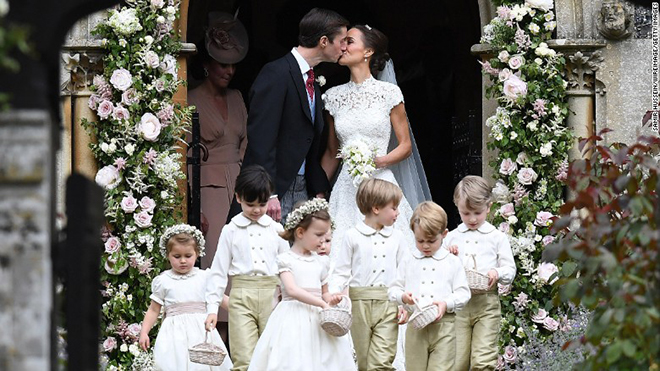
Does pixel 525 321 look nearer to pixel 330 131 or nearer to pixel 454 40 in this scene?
pixel 330 131

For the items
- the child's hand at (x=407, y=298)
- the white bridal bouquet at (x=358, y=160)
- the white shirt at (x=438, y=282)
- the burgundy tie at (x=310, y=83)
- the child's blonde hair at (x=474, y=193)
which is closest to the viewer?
the child's hand at (x=407, y=298)

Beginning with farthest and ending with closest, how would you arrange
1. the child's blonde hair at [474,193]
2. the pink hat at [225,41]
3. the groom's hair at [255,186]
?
1. the pink hat at [225,41]
2. the child's blonde hair at [474,193]
3. the groom's hair at [255,186]

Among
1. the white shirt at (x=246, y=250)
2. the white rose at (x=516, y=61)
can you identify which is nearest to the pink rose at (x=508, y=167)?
the white rose at (x=516, y=61)

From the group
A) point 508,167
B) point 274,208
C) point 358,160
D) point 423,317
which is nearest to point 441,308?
point 423,317

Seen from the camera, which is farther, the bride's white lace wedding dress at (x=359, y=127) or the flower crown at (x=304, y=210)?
the bride's white lace wedding dress at (x=359, y=127)

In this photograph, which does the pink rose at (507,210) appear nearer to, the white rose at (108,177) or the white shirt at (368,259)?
the white shirt at (368,259)

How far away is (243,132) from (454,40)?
2.43 metres

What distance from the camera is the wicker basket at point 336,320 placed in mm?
6848

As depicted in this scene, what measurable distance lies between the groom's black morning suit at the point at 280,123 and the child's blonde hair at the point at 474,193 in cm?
115

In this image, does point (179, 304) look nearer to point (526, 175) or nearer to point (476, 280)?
point (476, 280)

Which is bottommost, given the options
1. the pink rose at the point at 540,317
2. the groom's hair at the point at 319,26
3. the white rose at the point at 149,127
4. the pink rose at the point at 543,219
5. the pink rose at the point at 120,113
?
the pink rose at the point at 540,317

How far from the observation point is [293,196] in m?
8.50

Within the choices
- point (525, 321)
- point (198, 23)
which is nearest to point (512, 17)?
point (525, 321)

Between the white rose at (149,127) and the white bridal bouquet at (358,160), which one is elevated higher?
the white rose at (149,127)
